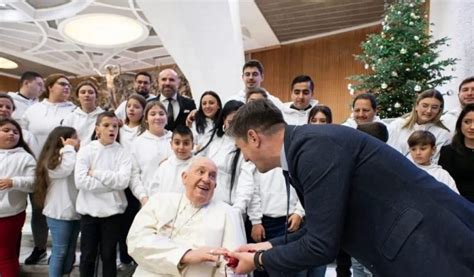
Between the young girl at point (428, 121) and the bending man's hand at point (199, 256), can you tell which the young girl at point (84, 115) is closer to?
the bending man's hand at point (199, 256)

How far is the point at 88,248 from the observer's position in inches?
103

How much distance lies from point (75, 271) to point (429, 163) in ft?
8.82

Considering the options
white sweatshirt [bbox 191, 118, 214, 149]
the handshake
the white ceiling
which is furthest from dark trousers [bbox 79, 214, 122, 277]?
the white ceiling

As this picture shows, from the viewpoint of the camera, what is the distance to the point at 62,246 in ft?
8.98

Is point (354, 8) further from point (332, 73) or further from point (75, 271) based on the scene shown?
point (75, 271)

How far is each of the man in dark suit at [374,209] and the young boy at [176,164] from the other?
1.52 meters

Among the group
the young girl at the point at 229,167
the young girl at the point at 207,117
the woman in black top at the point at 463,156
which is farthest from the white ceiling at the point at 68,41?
the woman in black top at the point at 463,156

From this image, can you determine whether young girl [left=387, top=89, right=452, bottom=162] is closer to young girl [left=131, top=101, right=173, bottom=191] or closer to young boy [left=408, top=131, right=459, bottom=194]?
young boy [left=408, top=131, right=459, bottom=194]

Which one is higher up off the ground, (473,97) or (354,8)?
(354,8)

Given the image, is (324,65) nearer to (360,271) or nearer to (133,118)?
(133,118)

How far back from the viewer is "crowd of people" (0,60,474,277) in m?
2.19

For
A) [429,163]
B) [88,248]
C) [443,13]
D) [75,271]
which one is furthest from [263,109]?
[443,13]

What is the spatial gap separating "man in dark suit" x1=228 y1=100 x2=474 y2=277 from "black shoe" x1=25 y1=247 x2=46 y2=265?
2.67 metres

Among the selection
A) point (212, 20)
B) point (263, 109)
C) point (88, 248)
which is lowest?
point (88, 248)
